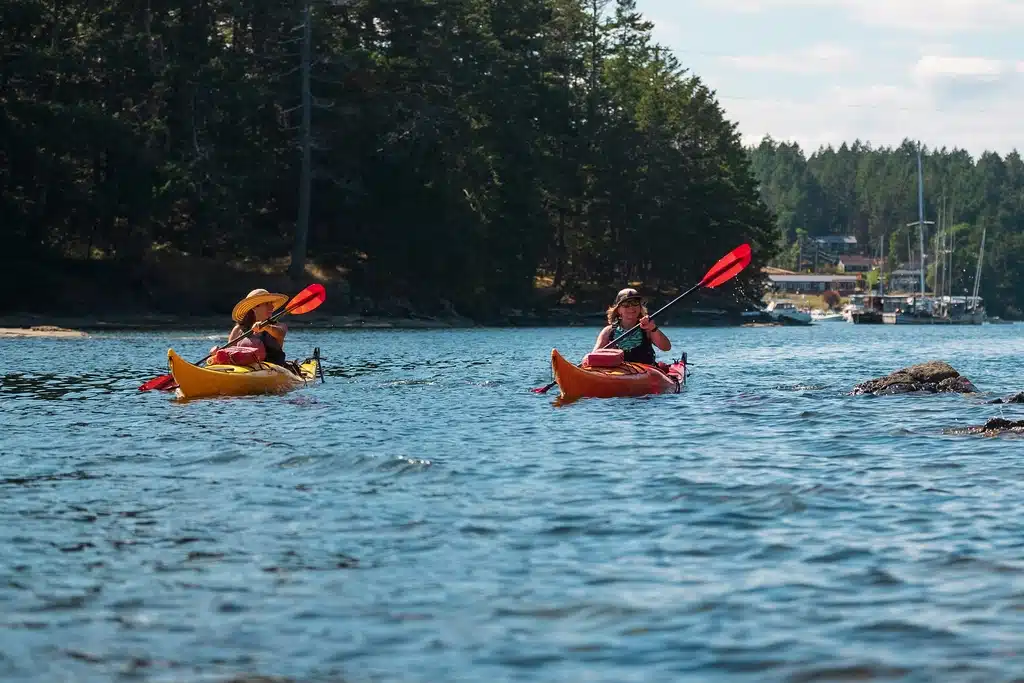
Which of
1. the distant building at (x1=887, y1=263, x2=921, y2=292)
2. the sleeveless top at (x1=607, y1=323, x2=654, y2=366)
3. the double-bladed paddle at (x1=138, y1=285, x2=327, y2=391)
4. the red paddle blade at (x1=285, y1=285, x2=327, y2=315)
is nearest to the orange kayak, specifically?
the sleeveless top at (x1=607, y1=323, x2=654, y2=366)

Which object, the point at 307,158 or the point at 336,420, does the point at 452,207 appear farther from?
the point at 336,420

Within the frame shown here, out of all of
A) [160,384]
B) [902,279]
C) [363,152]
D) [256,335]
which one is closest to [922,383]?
[256,335]

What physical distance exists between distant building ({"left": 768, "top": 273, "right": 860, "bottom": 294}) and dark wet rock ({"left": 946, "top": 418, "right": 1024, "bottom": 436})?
17210 centimetres

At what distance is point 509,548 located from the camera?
9062 mm

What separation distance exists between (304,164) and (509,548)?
5096 cm

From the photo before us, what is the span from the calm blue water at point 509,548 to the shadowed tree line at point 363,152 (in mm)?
34734

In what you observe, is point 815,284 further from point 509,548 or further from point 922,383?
point 509,548

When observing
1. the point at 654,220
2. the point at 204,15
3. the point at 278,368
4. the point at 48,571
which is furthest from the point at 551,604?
the point at 654,220

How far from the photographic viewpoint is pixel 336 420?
1803 centimetres

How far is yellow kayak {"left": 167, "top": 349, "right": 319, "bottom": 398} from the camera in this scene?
808 inches

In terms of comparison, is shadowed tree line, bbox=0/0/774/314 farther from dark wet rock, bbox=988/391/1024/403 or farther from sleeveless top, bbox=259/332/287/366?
dark wet rock, bbox=988/391/1024/403

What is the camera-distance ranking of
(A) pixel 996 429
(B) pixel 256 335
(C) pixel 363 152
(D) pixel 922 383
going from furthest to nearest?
1. (C) pixel 363 152
2. (D) pixel 922 383
3. (B) pixel 256 335
4. (A) pixel 996 429

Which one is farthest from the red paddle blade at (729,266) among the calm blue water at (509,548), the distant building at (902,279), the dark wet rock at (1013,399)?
the distant building at (902,279)

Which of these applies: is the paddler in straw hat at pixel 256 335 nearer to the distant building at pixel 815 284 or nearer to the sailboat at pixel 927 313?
the sailboat at pixel 927 313
